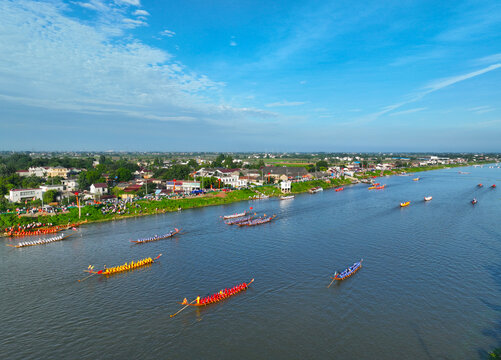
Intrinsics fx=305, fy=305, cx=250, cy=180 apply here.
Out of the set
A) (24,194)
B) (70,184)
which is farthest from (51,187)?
(70,184)

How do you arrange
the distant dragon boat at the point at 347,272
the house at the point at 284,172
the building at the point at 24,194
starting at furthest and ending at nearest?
1. the house at the point at 284,172
2. the building at the point at 24,194
3. the distant dragon boat at the point at 347,272

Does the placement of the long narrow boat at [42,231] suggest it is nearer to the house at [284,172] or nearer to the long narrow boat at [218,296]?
the long narrow boat at [218,296]

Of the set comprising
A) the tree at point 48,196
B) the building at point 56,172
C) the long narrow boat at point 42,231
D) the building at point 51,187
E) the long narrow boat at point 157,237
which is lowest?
the long narrow boat at point 157,237

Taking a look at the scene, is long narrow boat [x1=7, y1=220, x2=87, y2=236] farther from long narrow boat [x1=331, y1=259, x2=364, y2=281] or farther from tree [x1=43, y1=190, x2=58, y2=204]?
long narrow boat [x1=331, y1=259, x2=364, y2=281]

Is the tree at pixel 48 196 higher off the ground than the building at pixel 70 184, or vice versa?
the building at pixel 70 184

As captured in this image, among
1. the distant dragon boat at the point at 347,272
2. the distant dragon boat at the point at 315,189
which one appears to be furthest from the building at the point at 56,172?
the distant dragon boat at the point at 347,272

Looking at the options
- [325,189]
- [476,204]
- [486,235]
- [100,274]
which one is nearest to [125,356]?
[100,274]

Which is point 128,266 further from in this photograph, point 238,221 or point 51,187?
point 51,187

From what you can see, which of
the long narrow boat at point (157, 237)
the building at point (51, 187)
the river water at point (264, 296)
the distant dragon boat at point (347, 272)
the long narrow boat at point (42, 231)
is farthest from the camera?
the building at point (51, 187)
